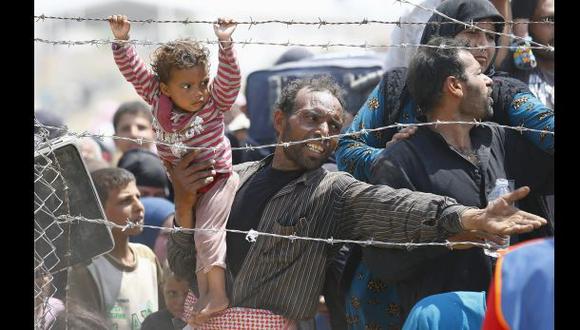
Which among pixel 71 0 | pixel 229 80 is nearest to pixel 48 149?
pixel 229 80

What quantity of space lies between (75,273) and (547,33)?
2207mm

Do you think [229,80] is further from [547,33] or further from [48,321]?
[547,33]

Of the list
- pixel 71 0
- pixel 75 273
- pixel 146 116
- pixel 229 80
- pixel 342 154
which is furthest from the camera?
pixel 71 0

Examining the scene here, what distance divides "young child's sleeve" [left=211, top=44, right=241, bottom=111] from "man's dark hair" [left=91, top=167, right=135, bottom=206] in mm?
1507

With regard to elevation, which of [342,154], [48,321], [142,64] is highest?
[142,64]

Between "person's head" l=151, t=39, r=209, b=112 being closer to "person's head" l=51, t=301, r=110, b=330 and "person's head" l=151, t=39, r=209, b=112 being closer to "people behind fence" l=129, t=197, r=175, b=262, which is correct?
"person's head" l=51, t=301, r=110, b=330

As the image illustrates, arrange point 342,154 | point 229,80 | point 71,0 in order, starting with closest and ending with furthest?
point 229,80 < point 342,154 < point 71,0

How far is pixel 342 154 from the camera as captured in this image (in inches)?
176

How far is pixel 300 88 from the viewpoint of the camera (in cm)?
443

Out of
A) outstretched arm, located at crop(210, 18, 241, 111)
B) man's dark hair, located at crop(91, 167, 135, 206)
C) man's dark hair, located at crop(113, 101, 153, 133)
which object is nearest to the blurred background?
man's dark hair, located at crop(113, 101, 153, 133)

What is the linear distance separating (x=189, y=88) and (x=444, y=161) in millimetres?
920

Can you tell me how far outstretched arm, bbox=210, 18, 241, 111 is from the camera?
4.09 metres

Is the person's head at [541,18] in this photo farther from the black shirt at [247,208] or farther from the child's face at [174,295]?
the child's face at [174,295]
